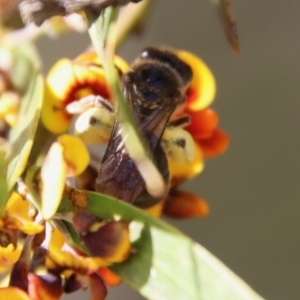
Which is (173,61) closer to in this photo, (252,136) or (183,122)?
(183,122)

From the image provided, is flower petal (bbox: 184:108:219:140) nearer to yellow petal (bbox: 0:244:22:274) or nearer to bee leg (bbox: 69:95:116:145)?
bee leg (bbox: 69:95:116:145)

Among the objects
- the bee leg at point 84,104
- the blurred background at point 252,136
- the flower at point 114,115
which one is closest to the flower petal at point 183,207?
the flower at point 114,115

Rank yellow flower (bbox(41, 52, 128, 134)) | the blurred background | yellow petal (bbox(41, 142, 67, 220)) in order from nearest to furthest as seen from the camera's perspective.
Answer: yellow petal (bbox(41, 142, 67, 220)) → yellow flower (bbox(41, 52, 128, 134)) → the blurred background

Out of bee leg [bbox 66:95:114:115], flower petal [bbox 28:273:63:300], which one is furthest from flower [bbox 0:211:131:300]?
bee leg [bbox 66:95:114:115]

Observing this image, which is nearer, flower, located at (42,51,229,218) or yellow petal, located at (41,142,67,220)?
yellow petal, located at (41,142,67,220)

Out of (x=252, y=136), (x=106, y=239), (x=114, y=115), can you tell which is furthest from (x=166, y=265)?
(x=252, y=136)

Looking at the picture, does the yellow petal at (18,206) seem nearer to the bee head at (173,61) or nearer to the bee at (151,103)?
the bee at (151,103)

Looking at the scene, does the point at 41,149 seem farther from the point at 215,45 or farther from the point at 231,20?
the point at 215,45
